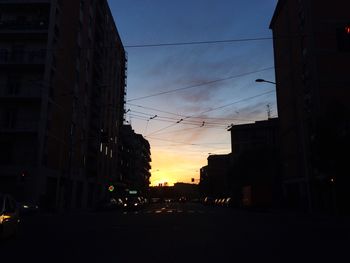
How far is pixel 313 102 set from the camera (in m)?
49.0

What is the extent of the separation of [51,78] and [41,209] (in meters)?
12.9

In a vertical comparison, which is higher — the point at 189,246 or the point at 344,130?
the point at 344,130

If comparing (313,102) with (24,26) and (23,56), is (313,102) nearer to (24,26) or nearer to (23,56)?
(23,56)

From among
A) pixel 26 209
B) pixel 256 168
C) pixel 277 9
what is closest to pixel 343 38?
pixel 26 209

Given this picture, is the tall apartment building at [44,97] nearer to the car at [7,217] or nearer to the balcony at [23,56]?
the balcony at [23,56]

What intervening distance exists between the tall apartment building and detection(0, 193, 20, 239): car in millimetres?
19023

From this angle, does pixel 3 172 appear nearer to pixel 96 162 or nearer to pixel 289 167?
pixel 96 162

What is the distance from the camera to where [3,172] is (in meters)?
38.5

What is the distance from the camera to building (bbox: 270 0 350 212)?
34.6 metres

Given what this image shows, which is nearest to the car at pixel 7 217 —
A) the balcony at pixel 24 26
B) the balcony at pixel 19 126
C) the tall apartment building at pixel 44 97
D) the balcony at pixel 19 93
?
the tall apartment building at pixel 44 97

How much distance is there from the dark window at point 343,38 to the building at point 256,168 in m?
35.4

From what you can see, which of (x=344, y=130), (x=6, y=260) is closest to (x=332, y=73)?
(x=344, y=130)

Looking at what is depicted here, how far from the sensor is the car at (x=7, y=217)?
492 inches

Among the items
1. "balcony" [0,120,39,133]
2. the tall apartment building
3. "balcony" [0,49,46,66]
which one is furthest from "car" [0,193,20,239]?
"balcony" [0,49,46,66]
